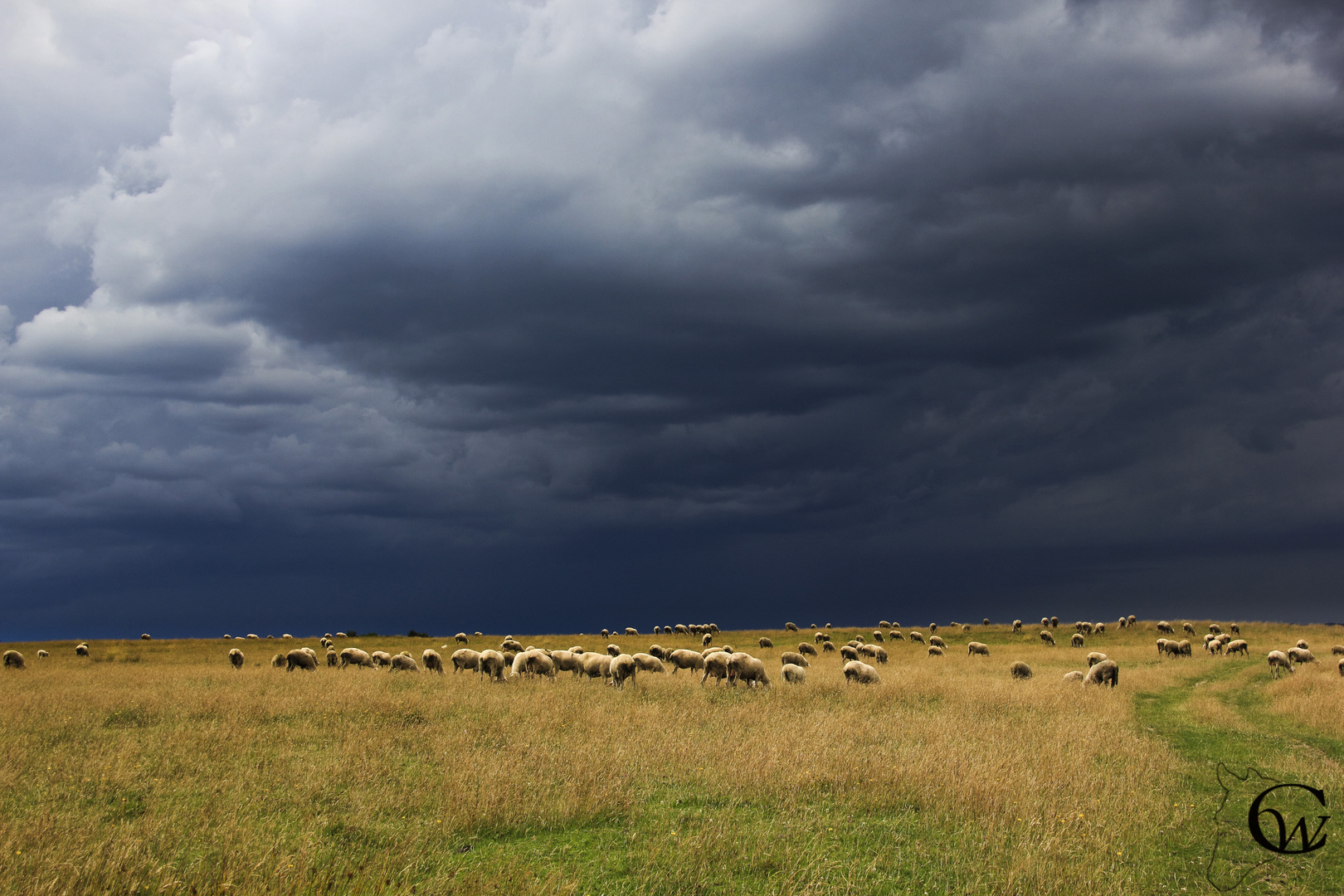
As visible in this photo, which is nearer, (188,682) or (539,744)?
(539,744)

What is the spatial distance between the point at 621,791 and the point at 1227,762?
14.0 metres

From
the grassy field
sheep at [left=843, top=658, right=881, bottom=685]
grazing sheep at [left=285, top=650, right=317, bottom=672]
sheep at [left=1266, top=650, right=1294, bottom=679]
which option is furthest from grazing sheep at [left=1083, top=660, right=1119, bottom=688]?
grazing sheep at [left=285, top=650, right=317, bottom=672]

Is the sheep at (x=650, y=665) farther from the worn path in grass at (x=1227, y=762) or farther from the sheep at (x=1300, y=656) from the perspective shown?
the sheep at (x=1300, y=656)

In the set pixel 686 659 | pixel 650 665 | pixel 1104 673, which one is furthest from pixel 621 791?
pixel 1104 673

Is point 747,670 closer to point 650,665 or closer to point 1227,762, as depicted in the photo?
point 650,665

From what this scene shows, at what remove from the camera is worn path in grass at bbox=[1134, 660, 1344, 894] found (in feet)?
31.2

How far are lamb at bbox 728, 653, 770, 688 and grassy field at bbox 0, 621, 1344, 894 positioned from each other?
11.7 feet

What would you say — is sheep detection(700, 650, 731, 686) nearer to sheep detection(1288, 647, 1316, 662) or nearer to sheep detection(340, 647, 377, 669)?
sheep detection(340, 647, 377, 669)

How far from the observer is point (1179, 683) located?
3169 centimetres

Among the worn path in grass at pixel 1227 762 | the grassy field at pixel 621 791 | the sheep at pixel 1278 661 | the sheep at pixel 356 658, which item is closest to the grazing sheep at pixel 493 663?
the grassy field at pixel 621 791

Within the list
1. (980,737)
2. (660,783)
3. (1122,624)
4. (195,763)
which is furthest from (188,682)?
(1122,624)

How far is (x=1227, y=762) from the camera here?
53.3ft

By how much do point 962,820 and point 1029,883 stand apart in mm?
2362

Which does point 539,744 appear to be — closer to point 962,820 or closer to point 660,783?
point 660,783
